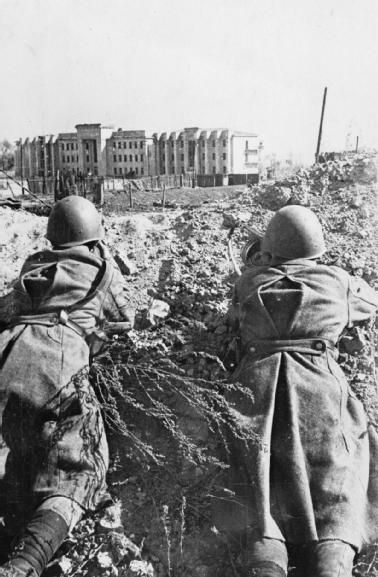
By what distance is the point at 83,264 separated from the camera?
13.8 ft

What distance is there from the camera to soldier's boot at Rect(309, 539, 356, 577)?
3.06 meters

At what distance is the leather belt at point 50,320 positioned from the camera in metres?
3.97

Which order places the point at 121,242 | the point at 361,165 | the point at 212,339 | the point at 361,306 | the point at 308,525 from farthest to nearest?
the point at 361,165
the point at 121,242
the point at 212,339
the point at 361,306
the point at 308,525

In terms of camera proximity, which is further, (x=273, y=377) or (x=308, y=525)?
(x=273, y=377)

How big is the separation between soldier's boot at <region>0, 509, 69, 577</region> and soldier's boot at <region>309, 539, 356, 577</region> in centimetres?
129

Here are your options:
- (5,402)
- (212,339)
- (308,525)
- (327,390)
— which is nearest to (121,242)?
(212,339)

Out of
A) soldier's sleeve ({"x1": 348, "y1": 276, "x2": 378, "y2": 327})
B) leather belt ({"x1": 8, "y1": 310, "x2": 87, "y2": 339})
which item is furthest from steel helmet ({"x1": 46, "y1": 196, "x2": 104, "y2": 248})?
soldier's sleeve ({"x1": 348, "y1": 276, "x2": 378, "y2": 327})

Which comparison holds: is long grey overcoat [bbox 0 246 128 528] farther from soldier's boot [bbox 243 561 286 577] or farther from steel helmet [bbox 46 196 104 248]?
soldier's boot [bbox 243 561 286 577]

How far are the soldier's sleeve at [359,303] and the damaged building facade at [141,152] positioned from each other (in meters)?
43.5

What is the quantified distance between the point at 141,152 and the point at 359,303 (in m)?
48.1

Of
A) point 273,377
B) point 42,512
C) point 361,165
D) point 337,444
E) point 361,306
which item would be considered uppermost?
point 361,165

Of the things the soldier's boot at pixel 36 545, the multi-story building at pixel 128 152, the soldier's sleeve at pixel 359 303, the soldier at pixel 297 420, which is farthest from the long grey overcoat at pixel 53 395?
the multi-story building at pixel 128 152

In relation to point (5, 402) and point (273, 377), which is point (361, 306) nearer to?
point (273, 377)

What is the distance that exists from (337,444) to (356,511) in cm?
34
